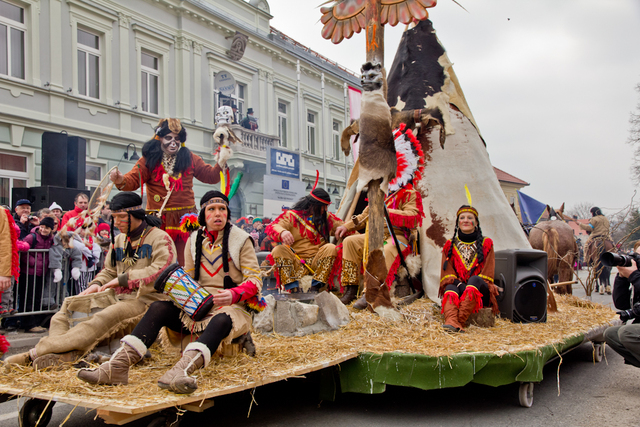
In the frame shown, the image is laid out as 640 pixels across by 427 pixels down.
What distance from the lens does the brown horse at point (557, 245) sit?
9.28 metres

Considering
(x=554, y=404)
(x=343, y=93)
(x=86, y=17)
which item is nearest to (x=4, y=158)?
(x=86, y=17)

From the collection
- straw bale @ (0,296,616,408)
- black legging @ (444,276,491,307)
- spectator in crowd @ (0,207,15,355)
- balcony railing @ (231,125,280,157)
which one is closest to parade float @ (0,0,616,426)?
straw bale @ (0,296,616,408)

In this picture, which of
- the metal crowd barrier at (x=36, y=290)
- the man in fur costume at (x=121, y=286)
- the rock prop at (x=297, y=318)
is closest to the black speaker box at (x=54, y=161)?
the metal crowd barrier at (x=36, y=290)

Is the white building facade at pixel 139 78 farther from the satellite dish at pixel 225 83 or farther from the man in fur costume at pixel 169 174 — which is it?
the man in fur costume at pixel 169 174

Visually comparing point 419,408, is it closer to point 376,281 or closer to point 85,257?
point 376,281

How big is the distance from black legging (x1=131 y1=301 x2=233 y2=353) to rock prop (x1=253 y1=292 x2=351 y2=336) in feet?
3.87

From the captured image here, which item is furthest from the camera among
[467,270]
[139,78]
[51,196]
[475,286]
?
[139,78]

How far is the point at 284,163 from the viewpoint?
14453 millimetres

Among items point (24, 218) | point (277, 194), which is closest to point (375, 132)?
point (24, 218)

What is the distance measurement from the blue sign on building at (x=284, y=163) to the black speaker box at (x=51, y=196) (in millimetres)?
6158

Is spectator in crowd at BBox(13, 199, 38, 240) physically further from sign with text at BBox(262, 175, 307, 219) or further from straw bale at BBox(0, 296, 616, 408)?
sign with text at BBox(262, 175, 307, 219)

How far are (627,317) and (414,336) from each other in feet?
6.61

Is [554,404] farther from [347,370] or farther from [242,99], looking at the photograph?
[242,99]

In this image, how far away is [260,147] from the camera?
63.3 ft
